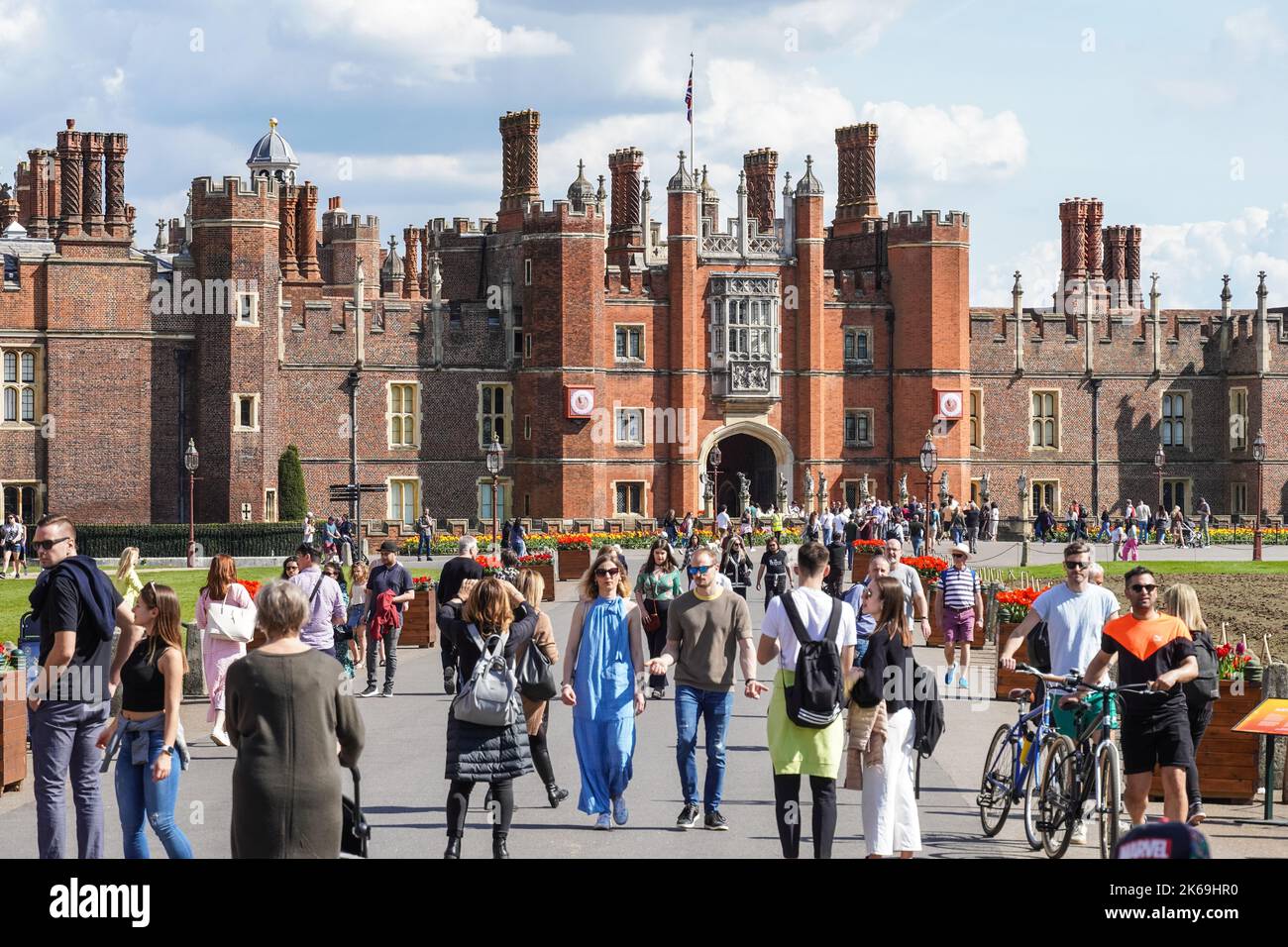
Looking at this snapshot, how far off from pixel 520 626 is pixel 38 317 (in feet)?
132

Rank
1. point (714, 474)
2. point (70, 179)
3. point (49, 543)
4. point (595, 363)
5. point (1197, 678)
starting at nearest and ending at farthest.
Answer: point (49, 543)
point (1197, 678)
point (70, 179)
point (595, 363)
point (714, 474)

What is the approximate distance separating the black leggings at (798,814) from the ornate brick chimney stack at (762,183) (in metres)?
49.1

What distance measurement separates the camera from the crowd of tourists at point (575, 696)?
7.59 m

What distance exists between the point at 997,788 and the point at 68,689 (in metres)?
5.62

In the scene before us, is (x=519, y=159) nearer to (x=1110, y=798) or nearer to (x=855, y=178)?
(x=855, y=178)

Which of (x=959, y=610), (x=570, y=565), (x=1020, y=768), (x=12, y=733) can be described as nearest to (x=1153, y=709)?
(x=1020, y=768)

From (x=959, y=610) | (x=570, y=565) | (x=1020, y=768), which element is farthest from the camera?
(x=570, y=565)

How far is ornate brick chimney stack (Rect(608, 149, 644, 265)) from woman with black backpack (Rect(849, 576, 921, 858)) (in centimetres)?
4671

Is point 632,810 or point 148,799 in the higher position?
point 148,799

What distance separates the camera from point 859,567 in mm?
33719

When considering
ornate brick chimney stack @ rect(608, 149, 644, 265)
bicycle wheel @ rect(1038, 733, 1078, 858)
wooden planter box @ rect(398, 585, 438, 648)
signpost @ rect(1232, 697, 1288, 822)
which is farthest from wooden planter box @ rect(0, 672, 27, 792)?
ornate brick chimney stack @ rect(608, 149, 644, 265)
